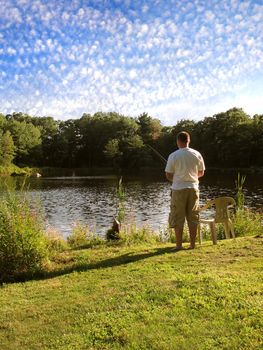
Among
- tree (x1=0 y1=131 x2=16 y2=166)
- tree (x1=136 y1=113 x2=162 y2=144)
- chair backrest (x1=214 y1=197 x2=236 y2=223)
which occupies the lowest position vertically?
chair backrest (x1=214 y1=197 x2=236 y2=223)

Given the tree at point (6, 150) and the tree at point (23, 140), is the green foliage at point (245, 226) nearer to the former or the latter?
the tree at point (6, 150)

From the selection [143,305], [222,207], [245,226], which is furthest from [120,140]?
[143,305]

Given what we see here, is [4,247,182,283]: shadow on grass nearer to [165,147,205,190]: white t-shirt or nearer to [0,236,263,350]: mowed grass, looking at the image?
[0,236,263,350]: mowed grass

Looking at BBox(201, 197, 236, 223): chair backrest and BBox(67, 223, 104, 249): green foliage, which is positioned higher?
BBox(201, 197, 236, 223): chair backrest

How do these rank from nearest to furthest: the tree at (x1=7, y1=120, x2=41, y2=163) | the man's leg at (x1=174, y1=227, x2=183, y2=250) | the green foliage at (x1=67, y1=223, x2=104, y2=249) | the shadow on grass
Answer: the shadow on grass < the man's leg at (x1=174, y1=227, x2=183, y2=250) < the green foliage at (x1=67, y1=223, x2=104, y2=249) < the tree at (x1=7, y1=120, x2=41, y2=163)

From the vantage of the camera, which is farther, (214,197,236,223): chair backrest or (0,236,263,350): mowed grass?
(214,197,236,223): chair backrest

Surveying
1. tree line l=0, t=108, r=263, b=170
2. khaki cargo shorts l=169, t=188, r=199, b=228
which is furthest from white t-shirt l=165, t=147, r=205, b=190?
tree line l=0, t=108, r=263, b=170

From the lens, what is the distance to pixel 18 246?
23.1 ft

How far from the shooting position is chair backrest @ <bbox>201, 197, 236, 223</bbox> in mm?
8614

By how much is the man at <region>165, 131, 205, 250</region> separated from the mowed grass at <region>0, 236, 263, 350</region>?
735 mm

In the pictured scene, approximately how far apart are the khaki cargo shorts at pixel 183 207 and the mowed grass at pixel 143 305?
2.23 ft

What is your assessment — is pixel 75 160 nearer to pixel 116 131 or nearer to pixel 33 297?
pixel 116 131

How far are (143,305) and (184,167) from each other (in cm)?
336

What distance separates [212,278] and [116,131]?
9140 cm
